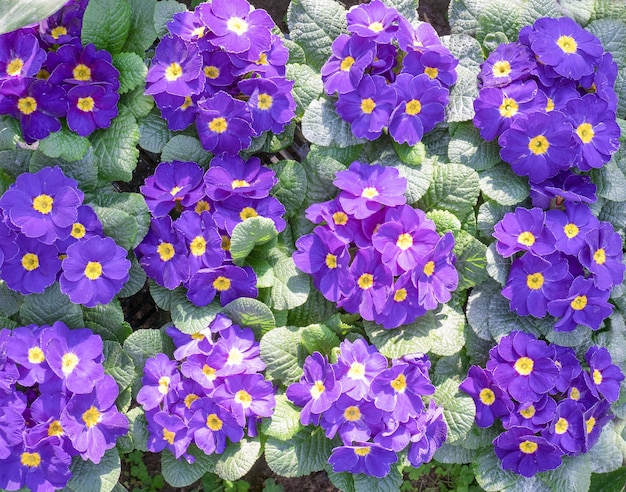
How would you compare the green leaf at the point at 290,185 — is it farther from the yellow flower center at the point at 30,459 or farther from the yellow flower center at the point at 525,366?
the yellow flower center at the point at 30,459

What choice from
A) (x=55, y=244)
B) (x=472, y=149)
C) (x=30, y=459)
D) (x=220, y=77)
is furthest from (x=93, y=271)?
(x=472, y=149)

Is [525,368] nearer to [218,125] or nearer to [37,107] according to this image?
[218,125]

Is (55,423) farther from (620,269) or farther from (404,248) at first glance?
(620,269)

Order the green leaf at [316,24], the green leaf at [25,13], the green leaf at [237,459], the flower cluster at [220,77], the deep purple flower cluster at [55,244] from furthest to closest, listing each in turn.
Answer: the green leaf at [316,24] < the green leaf at [237,459] < the flower cluster at [220,77] < the deep purple flower cluster at [55,244] < the green leaf at [25,13]

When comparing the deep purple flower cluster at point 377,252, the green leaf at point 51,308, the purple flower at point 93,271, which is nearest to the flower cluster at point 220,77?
the deep purple flower cluster at point 377,252

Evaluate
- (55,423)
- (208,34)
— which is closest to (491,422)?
(55,423)

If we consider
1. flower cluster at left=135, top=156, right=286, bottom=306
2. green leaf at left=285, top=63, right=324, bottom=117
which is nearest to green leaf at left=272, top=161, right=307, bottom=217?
flower cluster at left=135, top=156, right=286, bottom=306
